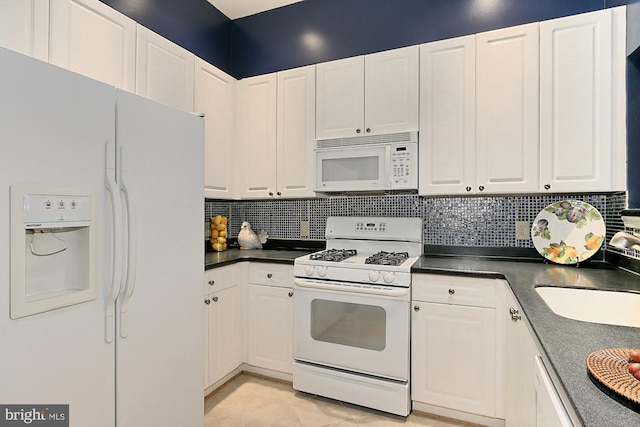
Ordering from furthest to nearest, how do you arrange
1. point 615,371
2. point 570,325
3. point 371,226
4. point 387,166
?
point 371,226
point 387,166
point 570,325
point 615,371

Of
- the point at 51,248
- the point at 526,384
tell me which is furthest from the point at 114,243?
the point at 526,384

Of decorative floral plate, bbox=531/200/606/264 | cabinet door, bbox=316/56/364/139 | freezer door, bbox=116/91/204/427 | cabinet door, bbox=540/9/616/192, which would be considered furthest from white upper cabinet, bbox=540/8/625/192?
freezer door, bbox=116/91/204/427

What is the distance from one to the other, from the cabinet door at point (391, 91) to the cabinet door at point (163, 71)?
48.6 inches

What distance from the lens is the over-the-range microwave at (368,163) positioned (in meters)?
2.34

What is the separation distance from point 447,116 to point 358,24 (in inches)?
43.0

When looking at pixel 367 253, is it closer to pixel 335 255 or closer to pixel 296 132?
pixel 335 255

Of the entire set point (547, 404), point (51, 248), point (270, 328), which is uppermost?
point (51, 248)

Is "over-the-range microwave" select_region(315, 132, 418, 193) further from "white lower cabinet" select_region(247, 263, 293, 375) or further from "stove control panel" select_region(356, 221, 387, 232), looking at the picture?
"white lower cabinet" select_region(247, 263, 293, 375)

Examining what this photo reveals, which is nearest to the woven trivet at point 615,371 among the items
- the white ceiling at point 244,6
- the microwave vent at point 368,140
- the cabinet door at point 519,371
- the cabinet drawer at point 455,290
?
the cabinet door at point 519,371

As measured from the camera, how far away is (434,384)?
2062 millimetres

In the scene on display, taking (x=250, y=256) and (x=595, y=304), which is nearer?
(x=595, y=304)

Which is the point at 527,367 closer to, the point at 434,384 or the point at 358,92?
the point at 434,384

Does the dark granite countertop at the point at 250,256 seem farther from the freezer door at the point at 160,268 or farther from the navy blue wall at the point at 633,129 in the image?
the navy blue wall at the point at 633,129

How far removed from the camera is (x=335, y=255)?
240cm
